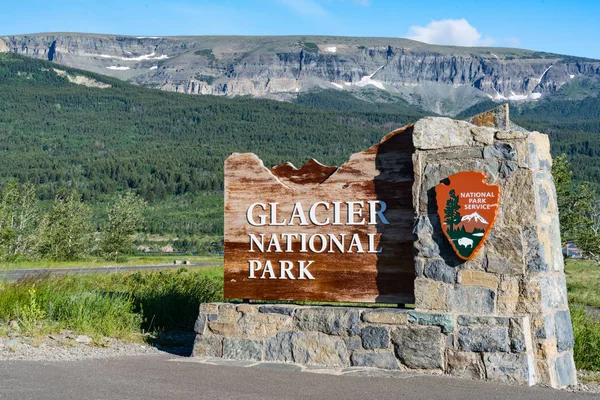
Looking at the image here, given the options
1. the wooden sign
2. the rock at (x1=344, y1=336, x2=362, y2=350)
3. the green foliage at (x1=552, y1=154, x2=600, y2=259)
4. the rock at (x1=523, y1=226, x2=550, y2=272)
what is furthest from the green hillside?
the rock at (x1=523, y1=226, x2=550, y2=272)

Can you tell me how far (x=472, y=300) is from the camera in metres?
7.73

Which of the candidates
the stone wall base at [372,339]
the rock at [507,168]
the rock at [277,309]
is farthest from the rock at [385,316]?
the rock at [507,168]

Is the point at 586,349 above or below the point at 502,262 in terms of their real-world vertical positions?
below

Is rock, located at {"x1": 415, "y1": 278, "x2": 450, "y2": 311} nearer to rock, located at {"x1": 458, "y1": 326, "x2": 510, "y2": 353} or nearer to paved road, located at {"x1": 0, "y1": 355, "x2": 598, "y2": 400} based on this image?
rock, located at {"x1": 458, "y1": 326, "x2": 510, "y2": 353}

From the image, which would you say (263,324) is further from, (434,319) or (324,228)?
(434,319)

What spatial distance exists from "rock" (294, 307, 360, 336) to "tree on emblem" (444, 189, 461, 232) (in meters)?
1.39

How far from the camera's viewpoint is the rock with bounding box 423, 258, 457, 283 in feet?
25.8

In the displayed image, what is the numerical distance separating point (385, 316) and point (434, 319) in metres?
0.54

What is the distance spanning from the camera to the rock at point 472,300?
765cm

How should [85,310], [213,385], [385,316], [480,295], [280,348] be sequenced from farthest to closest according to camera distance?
[85,310], [280,348], [385,316], [480,295], [213,385]

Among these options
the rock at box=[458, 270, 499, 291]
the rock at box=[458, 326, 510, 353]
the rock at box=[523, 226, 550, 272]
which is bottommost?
the rock at box=[458, 326, 510, 353]

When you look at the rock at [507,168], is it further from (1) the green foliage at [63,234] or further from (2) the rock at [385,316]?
(1) the green foliage at [63,234]

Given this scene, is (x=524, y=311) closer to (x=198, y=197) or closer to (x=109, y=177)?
(x=198, y=197)

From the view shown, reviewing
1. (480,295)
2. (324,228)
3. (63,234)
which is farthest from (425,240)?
(63,234)
